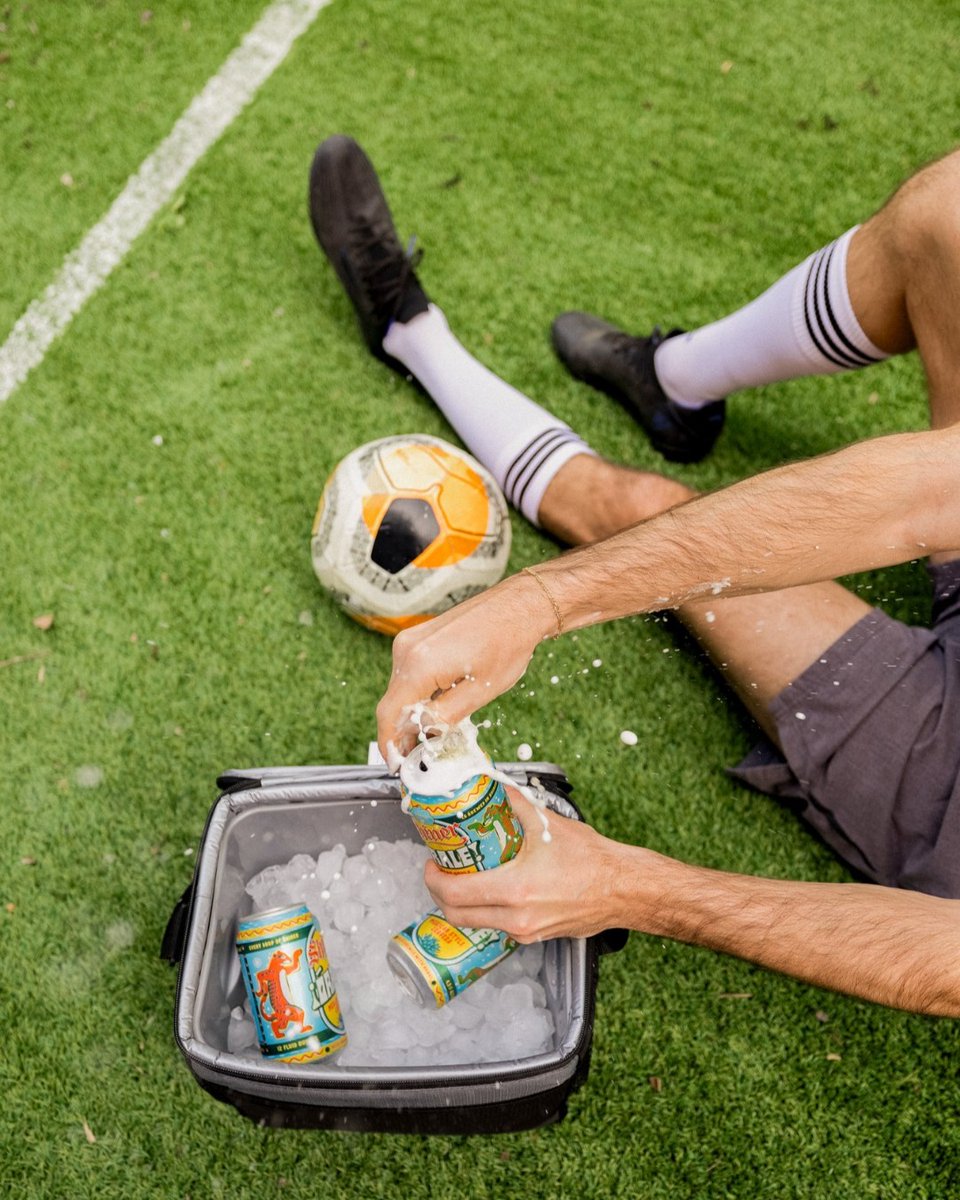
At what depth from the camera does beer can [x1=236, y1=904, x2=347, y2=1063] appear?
153cm

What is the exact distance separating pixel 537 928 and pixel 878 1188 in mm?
1062

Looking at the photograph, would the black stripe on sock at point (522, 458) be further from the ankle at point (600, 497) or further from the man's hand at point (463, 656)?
the man's hand at point (463, 656)

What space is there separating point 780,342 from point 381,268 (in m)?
1.07

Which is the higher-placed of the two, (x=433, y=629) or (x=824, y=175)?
(x=433, y=629)

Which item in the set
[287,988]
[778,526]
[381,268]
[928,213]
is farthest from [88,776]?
[928,213]

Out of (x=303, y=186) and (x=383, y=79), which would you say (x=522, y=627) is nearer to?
(x=303, y=186)

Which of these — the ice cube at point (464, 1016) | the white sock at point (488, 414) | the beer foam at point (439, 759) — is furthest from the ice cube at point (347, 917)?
the white sock at point (488, 414)

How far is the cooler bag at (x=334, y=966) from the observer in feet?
4.84

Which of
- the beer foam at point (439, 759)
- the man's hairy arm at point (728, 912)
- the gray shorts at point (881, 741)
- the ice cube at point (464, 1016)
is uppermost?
the beer foam at point (439, 759)

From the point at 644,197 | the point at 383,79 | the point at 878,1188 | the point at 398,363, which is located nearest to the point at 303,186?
the point at 383,79

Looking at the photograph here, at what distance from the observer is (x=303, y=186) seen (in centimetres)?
280

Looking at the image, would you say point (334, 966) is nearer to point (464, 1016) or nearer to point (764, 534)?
point (464, 1016)

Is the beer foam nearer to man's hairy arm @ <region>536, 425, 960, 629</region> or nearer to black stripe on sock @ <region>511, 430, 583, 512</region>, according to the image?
man's hairy arm @ <region>536, 425, 960, 629</region>

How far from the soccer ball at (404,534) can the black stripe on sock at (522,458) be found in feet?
0.73
